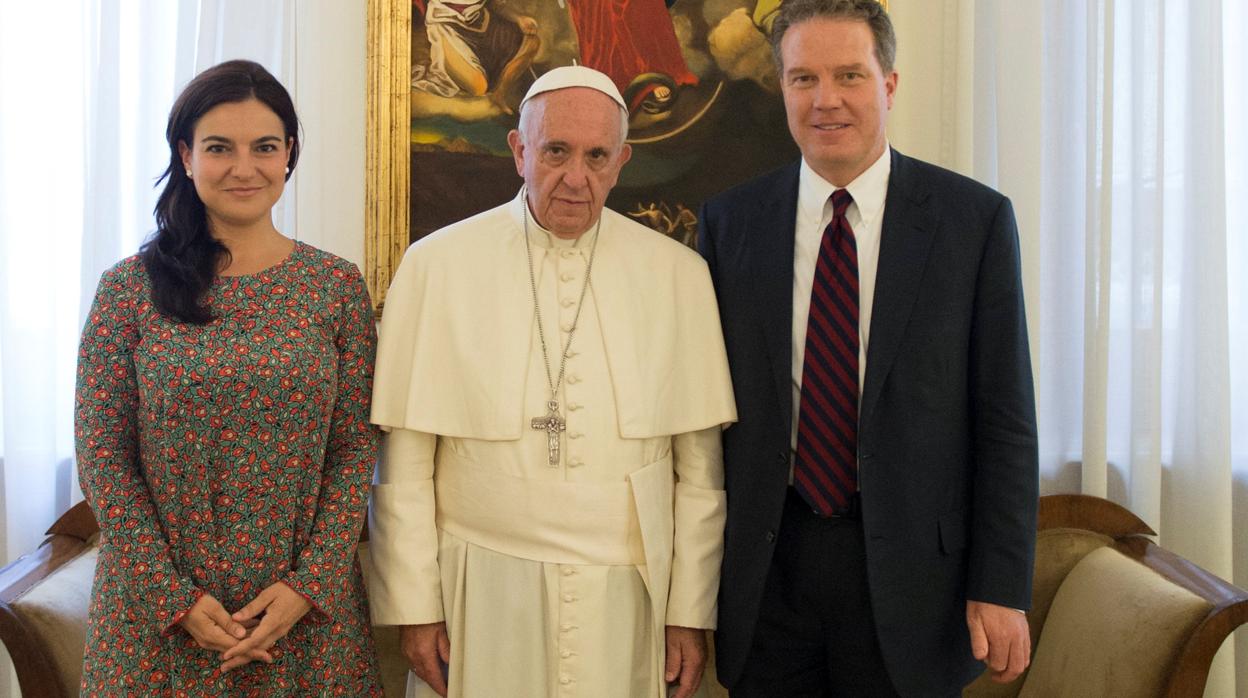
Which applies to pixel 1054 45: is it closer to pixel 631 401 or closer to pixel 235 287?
pixel 631 401

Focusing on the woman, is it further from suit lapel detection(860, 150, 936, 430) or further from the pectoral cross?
suit lapel detection(860, 150, 936, 430)

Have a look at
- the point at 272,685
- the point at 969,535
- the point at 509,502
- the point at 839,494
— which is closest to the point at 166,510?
the point at 272,685

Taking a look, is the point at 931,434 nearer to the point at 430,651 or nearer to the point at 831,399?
the point at 831,399

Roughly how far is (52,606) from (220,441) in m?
0.93

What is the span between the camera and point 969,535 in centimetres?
212

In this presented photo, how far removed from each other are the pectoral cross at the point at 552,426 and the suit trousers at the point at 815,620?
0.49 metres

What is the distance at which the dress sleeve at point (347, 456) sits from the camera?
2.07 meters

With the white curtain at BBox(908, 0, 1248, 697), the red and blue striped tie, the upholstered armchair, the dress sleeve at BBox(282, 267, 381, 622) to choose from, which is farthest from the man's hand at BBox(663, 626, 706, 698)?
the white curtain at BBox(908, 0, 1248, 697)

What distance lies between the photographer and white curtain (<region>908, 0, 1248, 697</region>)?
9.97 feet

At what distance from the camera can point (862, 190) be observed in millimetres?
2135

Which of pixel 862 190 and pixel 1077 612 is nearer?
pixel 862 190

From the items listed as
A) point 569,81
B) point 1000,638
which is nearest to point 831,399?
point 1000,638

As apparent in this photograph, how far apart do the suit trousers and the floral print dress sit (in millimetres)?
863

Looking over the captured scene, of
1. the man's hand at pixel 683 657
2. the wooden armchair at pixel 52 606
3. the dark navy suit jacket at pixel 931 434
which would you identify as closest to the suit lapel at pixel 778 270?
the dark navy suit jacket at pixel 931 434
